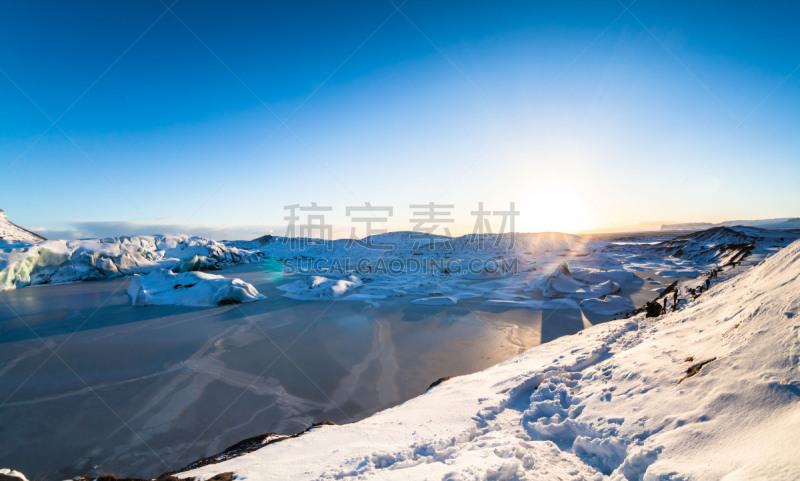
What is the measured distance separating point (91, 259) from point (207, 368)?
18714mm

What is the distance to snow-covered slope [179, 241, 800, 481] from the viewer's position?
138 centimetres

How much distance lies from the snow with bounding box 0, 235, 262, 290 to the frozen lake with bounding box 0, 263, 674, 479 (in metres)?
7.94

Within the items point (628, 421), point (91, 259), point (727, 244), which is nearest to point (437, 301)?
point (628, 421)

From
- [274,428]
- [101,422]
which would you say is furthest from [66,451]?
[274,428]

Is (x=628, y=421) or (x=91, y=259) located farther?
(x=91, y=259)

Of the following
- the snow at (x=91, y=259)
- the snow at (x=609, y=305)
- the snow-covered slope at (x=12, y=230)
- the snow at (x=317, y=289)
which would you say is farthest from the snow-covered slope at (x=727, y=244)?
the snow-covered slope at (x=12, y=230)

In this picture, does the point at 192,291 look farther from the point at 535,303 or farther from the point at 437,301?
the point at 535,303

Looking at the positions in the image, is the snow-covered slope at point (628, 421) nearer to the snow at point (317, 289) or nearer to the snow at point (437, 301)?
the snow at point (437, 301)

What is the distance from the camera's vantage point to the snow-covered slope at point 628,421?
1378mm

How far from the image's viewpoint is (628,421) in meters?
1.84

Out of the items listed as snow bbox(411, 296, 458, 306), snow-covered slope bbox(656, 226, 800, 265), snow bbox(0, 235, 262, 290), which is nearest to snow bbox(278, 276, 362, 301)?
snow bbox(411, 296, 458, 306)

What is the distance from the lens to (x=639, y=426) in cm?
175

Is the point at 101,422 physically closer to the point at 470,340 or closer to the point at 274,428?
the point at 274,428

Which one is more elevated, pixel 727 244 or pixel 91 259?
pixel 727 244
